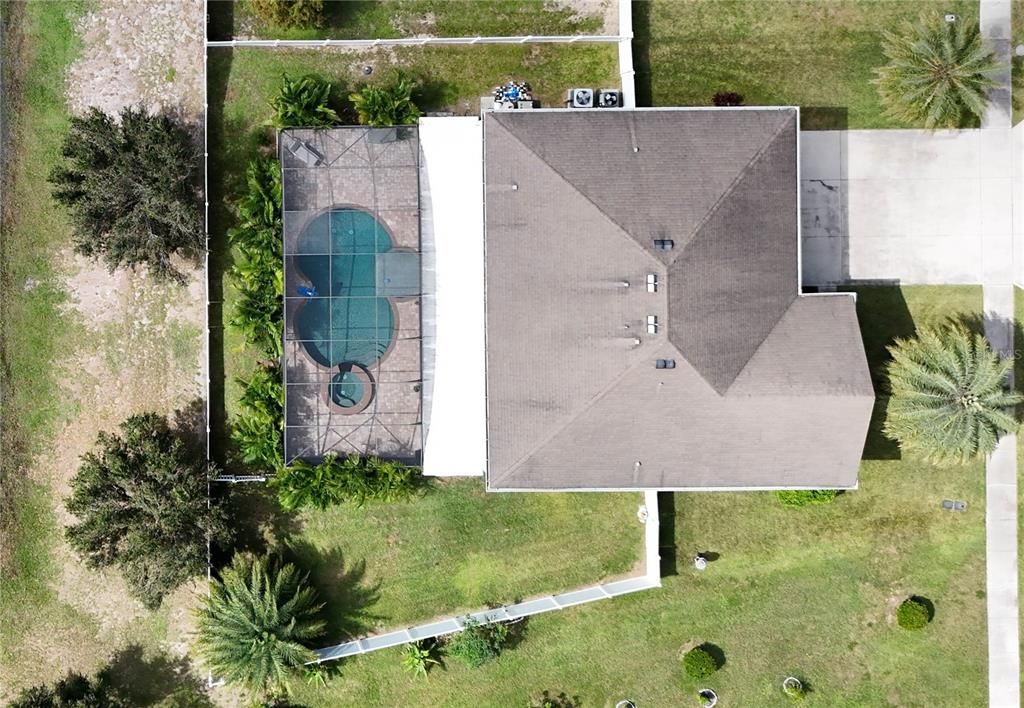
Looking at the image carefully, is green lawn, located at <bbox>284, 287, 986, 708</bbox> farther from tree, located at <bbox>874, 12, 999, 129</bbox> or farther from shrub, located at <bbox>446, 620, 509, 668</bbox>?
tree, located at <bbox>874, 12, 999, 129</bbox>

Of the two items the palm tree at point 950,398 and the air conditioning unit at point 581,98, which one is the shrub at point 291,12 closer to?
the air conditioning unit at point 581,98

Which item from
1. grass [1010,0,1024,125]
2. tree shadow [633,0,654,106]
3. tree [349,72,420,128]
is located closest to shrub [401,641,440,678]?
tree [349,72,420,128]

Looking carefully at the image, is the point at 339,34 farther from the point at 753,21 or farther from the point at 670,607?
the point at 670,607

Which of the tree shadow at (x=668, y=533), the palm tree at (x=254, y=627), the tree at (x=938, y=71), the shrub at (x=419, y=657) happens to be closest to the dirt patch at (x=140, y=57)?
the palm tree at (x=254, y=627)

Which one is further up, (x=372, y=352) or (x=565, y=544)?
(x=372, y=352)

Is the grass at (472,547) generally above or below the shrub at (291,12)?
below

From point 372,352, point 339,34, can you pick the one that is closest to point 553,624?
point 372,352
